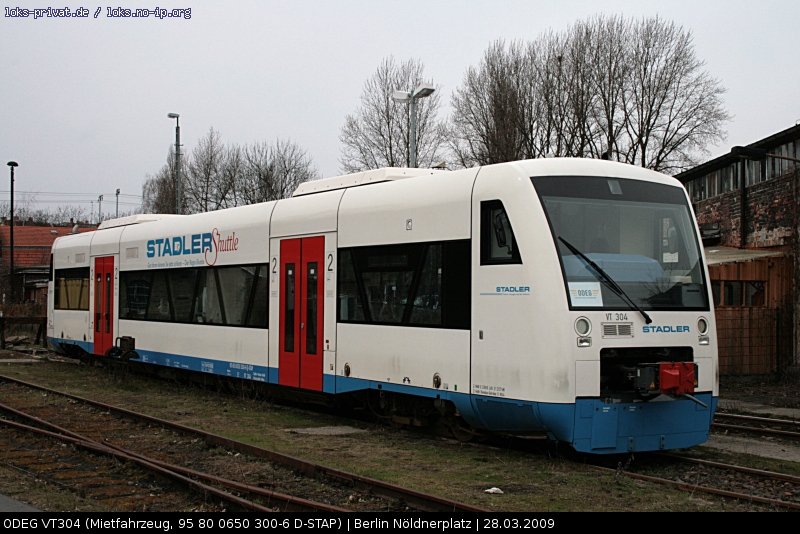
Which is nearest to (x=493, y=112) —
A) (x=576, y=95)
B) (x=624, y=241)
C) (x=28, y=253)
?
(x=576, y=95)

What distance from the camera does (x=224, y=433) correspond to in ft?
37.8

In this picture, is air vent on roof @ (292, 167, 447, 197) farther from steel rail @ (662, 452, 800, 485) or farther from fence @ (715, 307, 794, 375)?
fence @ (715, 307, 794, 375)

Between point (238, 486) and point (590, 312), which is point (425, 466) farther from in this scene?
point (590, 312)

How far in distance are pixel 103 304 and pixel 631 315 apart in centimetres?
1417

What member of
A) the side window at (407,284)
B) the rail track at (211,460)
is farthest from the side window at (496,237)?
the rail track at (211,460)

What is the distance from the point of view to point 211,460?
9.85 meters

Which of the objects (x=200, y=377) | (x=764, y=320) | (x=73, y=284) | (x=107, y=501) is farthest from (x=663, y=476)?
(x=73, y=284)

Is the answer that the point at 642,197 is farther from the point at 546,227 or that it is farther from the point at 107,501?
the point at 107,501

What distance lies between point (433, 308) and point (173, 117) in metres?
22.7

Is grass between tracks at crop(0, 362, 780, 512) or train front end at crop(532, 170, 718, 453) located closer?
grass between tracks at crop(0, 362, 780, 512)

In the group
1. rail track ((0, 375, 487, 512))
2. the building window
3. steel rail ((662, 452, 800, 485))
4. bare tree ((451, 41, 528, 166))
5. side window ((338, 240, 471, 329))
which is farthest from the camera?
bare tree ((451, 41, 528, 166))

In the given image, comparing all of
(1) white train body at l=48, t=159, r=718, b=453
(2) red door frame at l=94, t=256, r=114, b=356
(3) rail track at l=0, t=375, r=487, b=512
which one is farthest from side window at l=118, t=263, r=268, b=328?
(3) rail track at l=0, t=375, r=487, b=512

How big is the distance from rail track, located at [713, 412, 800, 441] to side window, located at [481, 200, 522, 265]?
16.1 ft

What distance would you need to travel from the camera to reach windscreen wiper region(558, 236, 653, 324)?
9.00 meters
